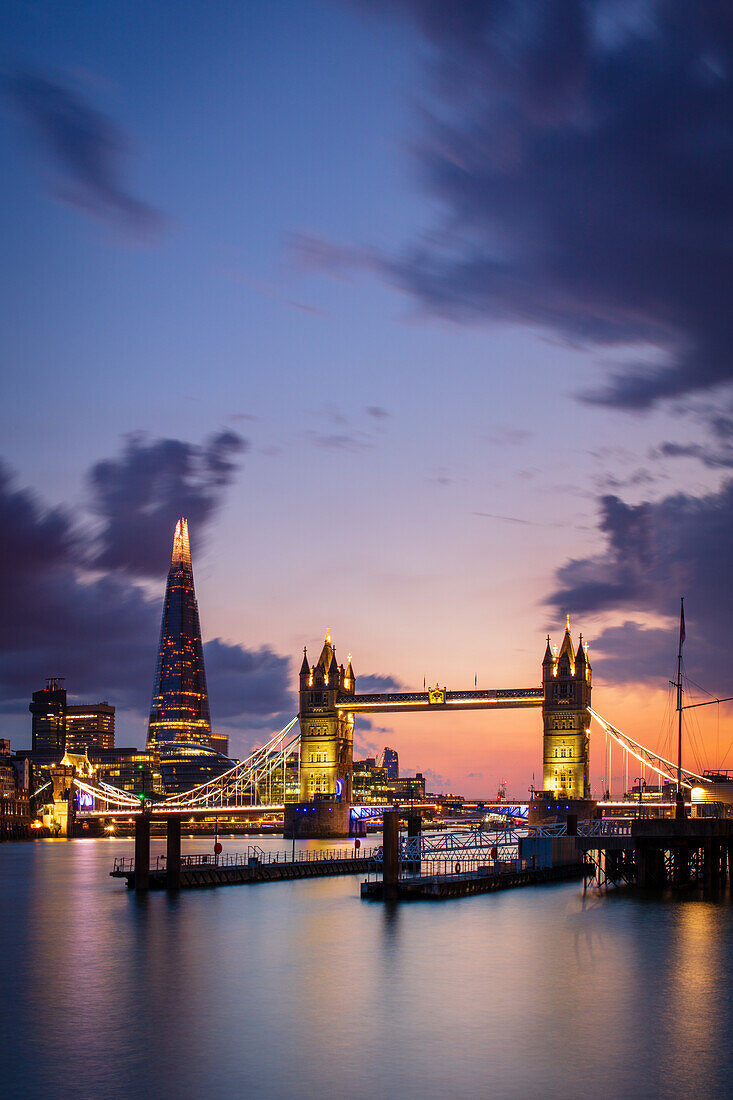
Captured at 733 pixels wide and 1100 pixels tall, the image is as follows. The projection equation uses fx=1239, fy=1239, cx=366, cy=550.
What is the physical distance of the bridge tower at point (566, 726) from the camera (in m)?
165

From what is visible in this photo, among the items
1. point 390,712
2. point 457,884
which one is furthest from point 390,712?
point 457,884

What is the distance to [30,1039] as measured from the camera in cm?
3688

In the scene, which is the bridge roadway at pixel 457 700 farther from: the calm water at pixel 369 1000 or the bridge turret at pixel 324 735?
the calm water at pixel 369 1000

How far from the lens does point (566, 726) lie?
168500mm

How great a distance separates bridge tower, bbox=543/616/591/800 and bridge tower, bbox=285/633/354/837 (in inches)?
1187

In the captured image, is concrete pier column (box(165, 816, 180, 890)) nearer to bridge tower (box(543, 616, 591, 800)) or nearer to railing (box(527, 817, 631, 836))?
railing (box(527, 817, 631, 836))

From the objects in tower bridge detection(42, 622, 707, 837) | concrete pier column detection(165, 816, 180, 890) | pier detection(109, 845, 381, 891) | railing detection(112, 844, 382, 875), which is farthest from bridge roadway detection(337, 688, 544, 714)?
concrete pier column detection(165, 816, 180, 890)

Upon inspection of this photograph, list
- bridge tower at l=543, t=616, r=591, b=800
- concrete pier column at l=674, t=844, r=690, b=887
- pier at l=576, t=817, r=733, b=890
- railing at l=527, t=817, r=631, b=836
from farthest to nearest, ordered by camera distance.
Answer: bridge tower at l=543, t=616, r=591, b=800
railing at l=527, t=817, r=631, b=836
concrete pier column at l=674, t=844, r=690, b=887
pier at l=576, t=817, r=733, b=890

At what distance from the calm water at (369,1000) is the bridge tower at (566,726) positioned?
9475cm

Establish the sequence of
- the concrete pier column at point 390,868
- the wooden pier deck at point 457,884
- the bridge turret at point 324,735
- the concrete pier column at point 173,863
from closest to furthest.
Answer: the concrete pier column at point 390,868 → the wooden pier deck at point 457,884 → the concrete pier column at point 173,863 → the bridge turret at point 324,735

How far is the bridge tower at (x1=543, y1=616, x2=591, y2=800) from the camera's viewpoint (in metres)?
165

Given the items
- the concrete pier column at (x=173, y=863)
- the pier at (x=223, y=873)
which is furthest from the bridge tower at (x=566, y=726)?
the concrete pier column at (x=173, y=863)

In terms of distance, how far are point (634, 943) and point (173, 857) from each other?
32.4m

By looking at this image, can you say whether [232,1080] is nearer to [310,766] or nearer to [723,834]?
[723,834]
